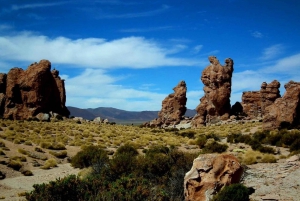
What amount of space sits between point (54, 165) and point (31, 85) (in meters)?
38.7

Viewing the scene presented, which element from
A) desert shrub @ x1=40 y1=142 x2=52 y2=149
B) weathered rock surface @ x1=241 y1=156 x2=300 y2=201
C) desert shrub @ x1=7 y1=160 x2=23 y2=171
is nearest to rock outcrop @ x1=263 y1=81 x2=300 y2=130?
weathered rock surface @ x1=241 y1=156 x2=300 y2=201

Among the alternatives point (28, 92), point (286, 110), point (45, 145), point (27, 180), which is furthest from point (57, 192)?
point (28, 92)

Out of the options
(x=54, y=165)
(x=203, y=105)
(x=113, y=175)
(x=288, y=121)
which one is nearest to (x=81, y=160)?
(x=54, y=165)

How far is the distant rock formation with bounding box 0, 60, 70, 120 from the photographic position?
52.5 meters

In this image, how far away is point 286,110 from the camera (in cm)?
3197

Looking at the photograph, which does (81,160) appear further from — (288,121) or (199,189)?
(288,121)

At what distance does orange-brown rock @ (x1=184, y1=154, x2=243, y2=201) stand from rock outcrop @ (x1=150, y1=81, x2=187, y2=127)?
5778 centimetres

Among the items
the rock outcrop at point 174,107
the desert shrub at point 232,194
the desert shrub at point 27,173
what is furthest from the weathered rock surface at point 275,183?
the rock outcrop at point 174,107

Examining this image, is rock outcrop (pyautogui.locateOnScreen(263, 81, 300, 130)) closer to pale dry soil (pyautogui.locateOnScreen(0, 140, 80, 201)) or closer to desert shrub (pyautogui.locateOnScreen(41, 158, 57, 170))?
pale dry soil (pyautogui.locateOnScreen(0, 140, 80, 201))

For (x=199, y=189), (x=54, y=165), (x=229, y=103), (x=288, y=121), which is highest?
(x=229, y=103)

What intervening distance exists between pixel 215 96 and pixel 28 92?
36.4m

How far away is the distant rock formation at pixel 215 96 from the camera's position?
5878cm

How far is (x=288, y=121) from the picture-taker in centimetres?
3095

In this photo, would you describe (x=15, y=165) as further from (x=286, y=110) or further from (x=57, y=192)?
(x=286, y=110)
